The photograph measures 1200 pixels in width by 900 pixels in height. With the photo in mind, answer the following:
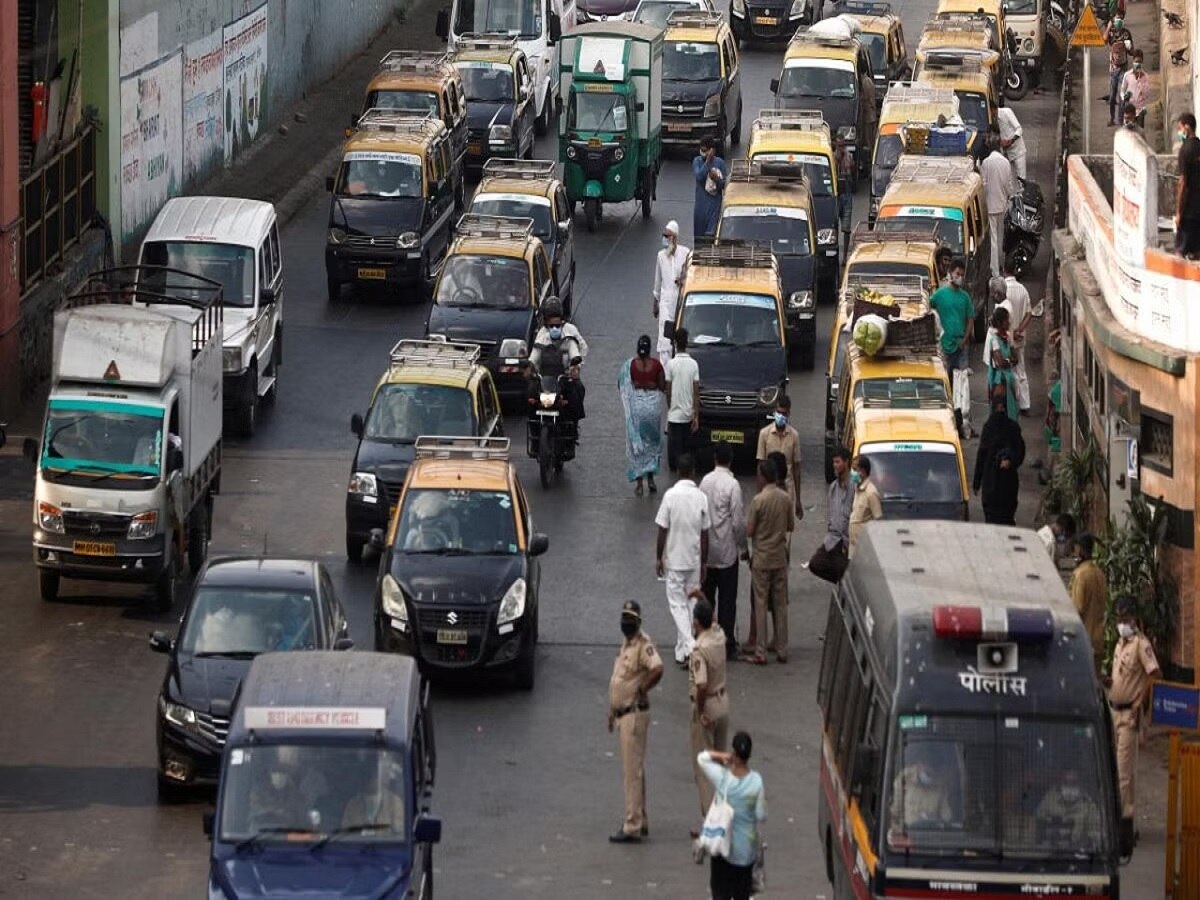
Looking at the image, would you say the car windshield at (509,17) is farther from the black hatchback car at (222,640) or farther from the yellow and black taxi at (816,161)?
the black hatchback car at (222,640)

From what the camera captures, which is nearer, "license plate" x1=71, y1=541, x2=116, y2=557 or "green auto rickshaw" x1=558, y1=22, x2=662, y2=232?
"license plate" x1=71, y1=541, x2=116, y2=557

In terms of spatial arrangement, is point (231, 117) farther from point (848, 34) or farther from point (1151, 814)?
point (1151, 814)

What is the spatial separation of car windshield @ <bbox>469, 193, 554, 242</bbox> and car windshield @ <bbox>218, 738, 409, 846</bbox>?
22.5 metres

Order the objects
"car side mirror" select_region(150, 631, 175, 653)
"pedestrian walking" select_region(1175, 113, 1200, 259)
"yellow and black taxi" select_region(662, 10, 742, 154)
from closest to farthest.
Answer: "car side mirror" select_region(150, 631, 175, 653) < "pedestrian walking" select_region(1175, 113, 1200, 259) < "yellow and black taxi" select_region(662, 10, 742, 154)

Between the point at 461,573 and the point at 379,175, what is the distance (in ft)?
56.2

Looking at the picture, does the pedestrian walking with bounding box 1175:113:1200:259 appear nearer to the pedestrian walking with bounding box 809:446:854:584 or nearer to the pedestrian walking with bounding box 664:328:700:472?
the pedestrian walking with bounding box 809:446:854:584

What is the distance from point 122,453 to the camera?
86.6 feet

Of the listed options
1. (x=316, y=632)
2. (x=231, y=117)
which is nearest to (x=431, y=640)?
(x=316, y=632)

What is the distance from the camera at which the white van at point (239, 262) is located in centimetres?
3312

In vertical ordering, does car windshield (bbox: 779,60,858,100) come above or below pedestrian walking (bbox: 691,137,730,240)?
above

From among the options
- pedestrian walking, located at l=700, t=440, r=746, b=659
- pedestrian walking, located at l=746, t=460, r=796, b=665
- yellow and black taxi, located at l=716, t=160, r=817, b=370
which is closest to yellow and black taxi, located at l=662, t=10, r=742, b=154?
yellow and black taxi, located at l=716, t=160, r=817, b=370

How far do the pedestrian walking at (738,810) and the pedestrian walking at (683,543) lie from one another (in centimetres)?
613

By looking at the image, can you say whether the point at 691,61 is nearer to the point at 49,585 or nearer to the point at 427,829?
the point at 49,585

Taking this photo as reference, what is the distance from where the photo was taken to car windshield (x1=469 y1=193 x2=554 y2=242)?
1542 inches
